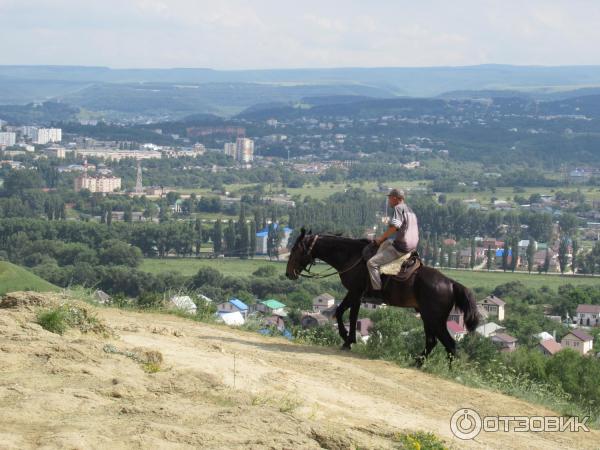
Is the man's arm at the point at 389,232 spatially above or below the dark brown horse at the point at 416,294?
above

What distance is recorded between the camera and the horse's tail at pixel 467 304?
405 inches

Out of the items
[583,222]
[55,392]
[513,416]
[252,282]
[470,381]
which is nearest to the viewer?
[55,392]

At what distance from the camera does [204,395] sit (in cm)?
744

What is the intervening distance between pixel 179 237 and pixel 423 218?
2133 cm

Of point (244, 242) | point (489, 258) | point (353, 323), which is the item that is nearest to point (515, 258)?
point (489, 258)

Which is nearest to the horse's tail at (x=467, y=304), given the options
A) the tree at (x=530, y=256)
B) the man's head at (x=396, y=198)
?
the man's head at (x=396, y=198)

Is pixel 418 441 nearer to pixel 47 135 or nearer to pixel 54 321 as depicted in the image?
pixel 54 321

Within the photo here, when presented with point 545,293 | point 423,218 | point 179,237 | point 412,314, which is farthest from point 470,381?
point 423,218

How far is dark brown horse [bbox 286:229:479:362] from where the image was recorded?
10344 mm

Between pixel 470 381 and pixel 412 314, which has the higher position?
pixel 470 381

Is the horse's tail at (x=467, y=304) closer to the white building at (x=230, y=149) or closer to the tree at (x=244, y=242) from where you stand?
the tree at (x=244, y=242)

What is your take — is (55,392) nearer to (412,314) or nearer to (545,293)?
(412,314)

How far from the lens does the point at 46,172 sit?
117875 millimetres
